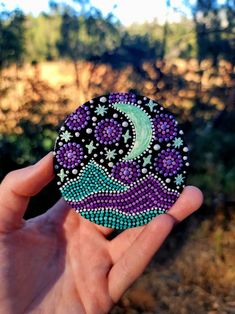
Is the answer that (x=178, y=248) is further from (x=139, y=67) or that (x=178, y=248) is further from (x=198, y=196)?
(x=198, y=196)

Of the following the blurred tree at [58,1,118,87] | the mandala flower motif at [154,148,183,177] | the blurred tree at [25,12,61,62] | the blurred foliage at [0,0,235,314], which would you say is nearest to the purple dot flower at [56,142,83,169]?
the mandala flower motif at [154,148,183,177]

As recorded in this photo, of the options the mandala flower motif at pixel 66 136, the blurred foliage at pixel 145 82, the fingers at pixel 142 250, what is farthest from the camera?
the blurred foliage at pixel 145 82

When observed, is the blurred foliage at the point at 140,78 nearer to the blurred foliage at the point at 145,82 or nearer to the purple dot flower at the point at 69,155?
the blurred foliage at the point at 145,82

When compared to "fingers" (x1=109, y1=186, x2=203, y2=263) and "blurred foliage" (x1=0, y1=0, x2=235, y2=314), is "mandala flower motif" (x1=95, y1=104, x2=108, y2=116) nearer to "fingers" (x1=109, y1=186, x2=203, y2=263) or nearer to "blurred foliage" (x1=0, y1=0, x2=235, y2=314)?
"fingers" (x1=109, y1=186, x2=203, y2=263)

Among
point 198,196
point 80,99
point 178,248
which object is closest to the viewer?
point 198,196

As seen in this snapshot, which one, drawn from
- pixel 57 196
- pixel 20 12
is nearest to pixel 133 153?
pixel 57 196

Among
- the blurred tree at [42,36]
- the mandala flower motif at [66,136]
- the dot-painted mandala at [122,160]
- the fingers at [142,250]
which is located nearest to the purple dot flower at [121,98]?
the dot-painted mandala at [122,160]
